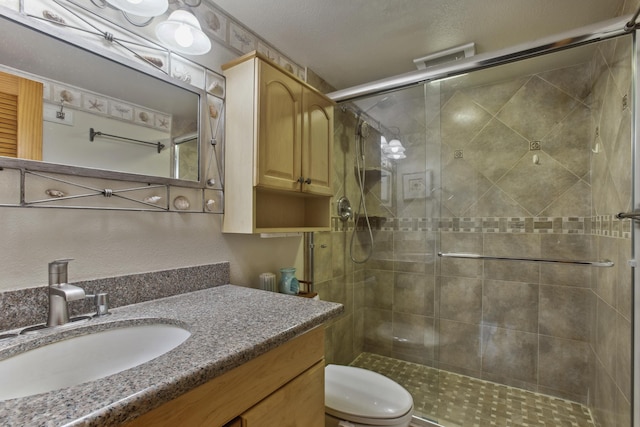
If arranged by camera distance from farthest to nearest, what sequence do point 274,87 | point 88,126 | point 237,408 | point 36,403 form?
1. point 274,87
2. point 88,126
3. point 237,408
4. point 36,403

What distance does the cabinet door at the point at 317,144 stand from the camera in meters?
1.55

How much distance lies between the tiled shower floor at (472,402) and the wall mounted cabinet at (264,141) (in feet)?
4.54

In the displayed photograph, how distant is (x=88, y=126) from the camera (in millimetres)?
953

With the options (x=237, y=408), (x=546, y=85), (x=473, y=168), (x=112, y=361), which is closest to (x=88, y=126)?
(x=112, y=361)

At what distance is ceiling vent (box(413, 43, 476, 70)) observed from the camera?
1.74 metres

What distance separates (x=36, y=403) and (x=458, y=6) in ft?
6.44

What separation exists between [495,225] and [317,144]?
1463 millimetres

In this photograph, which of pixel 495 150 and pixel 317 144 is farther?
pixel 495 150

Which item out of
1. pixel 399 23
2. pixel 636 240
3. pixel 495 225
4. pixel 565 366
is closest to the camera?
pixel 636 240

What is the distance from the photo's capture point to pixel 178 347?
0.67 meters

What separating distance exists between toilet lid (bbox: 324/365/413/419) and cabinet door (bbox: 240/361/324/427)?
0.40 metres

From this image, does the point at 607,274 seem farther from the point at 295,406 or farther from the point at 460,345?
the point at 295,406

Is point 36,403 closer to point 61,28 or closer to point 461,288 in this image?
point 61,28

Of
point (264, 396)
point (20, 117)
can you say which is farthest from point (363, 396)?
point (20, 117)
